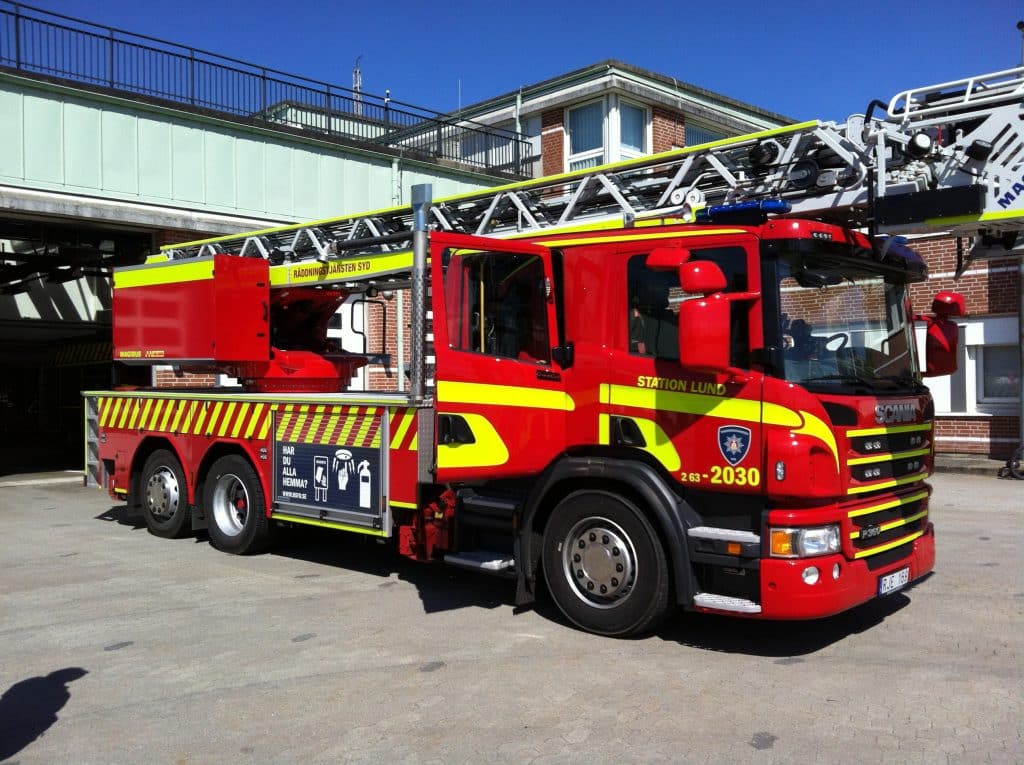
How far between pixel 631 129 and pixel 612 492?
18608mm

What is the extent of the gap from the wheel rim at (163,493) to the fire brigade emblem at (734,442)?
656 centimetres

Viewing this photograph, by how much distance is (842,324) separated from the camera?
5.94 meters

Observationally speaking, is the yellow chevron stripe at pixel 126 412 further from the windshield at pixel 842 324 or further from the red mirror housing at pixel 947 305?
the red mirror housing at pixel 947 305

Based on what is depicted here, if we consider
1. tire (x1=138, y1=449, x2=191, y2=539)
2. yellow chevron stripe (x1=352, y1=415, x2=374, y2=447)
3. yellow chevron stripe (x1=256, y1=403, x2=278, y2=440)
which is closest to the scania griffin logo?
yellow chevron stripe (x1=352, y1=415, x2=374, y2=447)

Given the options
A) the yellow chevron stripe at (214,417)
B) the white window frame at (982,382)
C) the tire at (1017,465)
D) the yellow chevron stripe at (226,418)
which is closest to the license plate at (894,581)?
the yellow chevron stripe at (226,418)

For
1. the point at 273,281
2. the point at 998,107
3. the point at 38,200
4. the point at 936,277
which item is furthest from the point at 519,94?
the point at 998,107

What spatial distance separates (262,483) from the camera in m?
8.90

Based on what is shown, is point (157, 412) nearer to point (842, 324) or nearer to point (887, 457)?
point (842, 324)

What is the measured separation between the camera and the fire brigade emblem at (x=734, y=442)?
5594 mm

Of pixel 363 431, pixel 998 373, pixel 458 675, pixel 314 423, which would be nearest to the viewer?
pixel 458 675

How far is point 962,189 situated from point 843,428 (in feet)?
5.66

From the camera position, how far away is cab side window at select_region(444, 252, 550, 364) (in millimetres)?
6590

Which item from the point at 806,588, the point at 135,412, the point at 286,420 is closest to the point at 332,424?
the point at 286,420

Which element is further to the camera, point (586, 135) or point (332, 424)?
point (586, 135)
